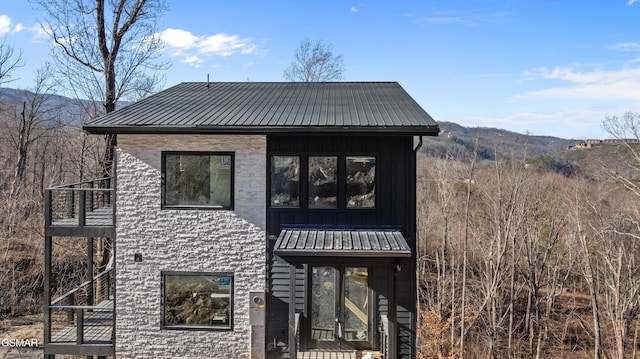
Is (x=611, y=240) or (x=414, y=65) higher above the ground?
(x=414, y=65)

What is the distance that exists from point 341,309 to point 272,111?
4.44 m

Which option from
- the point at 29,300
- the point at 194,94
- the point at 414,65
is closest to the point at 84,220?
the point at 194,94

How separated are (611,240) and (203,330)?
15439mm

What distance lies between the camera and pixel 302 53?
915 inches

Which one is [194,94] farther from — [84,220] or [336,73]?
[336,73]

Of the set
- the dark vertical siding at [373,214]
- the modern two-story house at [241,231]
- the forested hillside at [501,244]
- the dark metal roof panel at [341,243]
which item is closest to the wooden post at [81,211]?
the modern two-story house at [241,231]

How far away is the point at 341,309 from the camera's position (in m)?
7.59

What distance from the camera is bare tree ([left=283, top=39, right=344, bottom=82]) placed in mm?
22672

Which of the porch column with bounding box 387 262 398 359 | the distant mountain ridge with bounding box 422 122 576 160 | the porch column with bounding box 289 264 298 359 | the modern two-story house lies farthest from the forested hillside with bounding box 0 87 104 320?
the distant mountain ridge with bounding box 422 122 576 160

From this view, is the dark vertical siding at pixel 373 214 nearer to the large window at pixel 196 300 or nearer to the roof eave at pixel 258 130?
the roof eave at pixel 258 130

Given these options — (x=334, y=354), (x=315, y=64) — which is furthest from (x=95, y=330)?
(x=315, y=64)

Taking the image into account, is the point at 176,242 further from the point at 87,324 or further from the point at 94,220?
the point at 87,324

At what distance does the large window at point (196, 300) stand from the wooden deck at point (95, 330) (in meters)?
1.28

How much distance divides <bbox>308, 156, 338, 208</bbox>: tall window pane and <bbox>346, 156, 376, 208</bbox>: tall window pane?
0.29m
